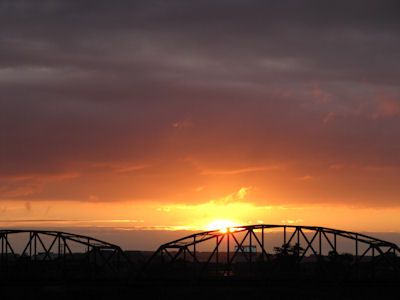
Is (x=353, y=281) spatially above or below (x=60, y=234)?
below

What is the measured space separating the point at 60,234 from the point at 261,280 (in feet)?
110

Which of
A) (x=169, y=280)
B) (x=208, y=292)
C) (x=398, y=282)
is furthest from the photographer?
(x=208, y=292)

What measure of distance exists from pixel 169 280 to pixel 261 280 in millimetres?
15172

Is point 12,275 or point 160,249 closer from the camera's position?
point 160,249

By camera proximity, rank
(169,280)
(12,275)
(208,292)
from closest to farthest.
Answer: (169,280), (12,275), (208,292)

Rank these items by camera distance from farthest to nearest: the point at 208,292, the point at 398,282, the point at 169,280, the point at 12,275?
1. the point at 208,292
2. the point at 12,275
3. the point at 169,280
4. the point at 398,282

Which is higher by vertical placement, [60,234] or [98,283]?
[60,234]

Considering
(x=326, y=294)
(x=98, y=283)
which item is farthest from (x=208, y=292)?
(x=98, y=283)

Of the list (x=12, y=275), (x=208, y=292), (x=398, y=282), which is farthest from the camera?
(x=208, y=292)

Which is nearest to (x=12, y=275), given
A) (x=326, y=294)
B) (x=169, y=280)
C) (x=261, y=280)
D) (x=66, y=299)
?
(x=66, y=299)

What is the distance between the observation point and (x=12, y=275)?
142000 millimetres

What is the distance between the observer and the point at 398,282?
122312 millimetres

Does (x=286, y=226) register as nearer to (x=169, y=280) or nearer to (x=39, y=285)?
(x=169, y=280)

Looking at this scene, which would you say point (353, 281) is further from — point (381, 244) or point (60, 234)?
point (60, 234)
